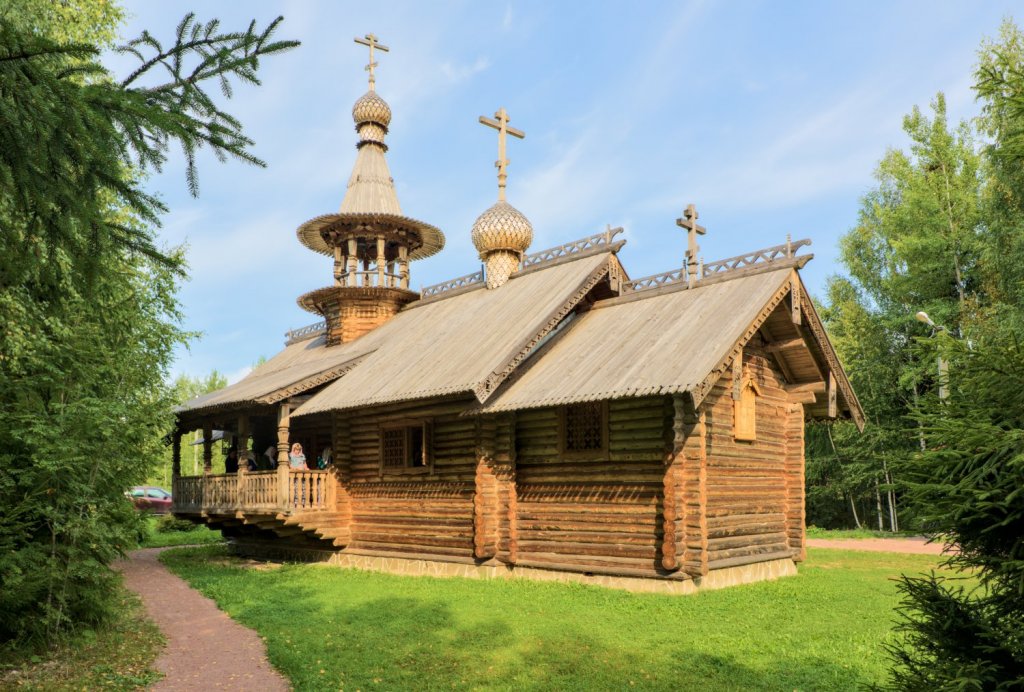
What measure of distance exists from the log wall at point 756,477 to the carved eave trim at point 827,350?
1140mm

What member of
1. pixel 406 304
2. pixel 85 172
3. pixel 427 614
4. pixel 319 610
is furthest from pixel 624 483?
pixel 406 304

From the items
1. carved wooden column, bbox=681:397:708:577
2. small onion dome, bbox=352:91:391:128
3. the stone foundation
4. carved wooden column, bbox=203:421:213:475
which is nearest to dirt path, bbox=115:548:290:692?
the stone foundation

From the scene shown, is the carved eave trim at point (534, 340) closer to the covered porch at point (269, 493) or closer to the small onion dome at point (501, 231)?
the small onion dome at point (501, 231)

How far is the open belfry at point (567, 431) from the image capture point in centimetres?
1447

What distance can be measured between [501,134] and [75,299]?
16.5 m

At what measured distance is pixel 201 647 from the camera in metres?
11.1

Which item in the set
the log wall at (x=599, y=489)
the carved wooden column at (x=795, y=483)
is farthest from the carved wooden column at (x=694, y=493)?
the carved wooden column at (x=795, y=483)

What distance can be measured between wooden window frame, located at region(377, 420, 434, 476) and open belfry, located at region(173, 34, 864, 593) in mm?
48

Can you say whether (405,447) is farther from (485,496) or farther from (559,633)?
(559,633)

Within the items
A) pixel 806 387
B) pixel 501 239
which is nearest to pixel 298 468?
pixel 501 239

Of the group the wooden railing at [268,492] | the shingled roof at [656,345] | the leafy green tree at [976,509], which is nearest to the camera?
the leafy green tree at [976,509]

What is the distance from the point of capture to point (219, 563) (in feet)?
67.8

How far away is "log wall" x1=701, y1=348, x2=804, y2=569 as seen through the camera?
603 inches

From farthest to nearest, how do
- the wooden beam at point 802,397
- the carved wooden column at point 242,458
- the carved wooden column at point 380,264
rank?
the carved wooden column at point 380,264 < the carved wooden column at point 242,458 < the wooden beam at point 802,397
